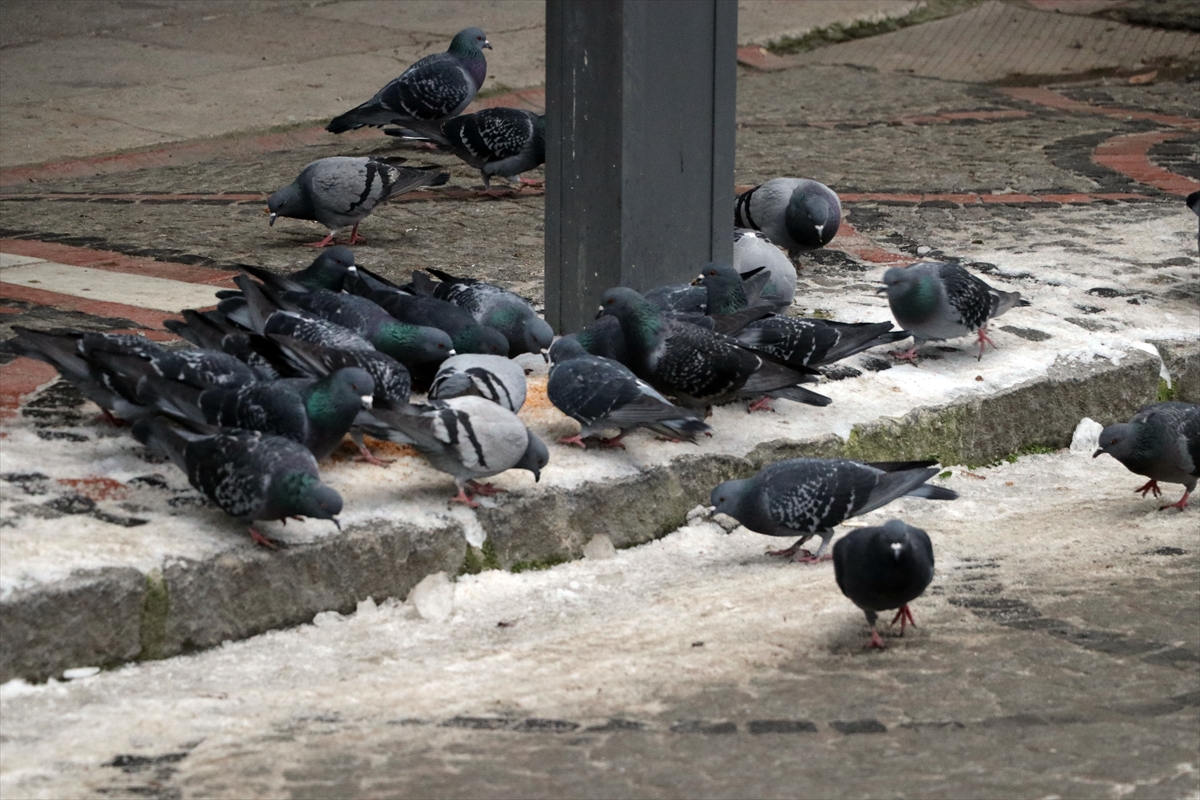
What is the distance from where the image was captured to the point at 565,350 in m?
4.64

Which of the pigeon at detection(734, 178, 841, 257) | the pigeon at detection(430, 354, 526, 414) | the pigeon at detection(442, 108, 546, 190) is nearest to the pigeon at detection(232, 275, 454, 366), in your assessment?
the pigeon at detection(430, 354, 526, 414)

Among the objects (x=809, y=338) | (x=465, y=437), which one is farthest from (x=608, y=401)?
(x=809, y=338)

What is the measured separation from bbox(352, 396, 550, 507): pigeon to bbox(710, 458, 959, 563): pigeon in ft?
1.83

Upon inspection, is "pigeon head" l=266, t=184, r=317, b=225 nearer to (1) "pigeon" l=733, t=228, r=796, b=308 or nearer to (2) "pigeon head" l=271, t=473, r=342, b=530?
(1) "pigeon" l=733, t=228, r=796, b=308

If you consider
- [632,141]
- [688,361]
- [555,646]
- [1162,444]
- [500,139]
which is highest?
Result: [632,141]

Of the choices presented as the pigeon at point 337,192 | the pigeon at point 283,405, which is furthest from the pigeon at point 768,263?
the pigeon at point 283,405

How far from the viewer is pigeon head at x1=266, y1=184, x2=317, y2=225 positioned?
6.45 meters

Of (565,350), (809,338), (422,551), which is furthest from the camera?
(809,338)

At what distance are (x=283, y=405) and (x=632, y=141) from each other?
5.59 ft

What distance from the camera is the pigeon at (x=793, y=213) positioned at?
6035 millimetres

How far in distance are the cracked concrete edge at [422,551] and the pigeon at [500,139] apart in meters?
3.05

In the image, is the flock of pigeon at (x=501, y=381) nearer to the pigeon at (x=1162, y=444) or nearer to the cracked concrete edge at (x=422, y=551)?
the pigeon at (x=1162, y=444)

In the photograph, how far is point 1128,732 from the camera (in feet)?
9.66

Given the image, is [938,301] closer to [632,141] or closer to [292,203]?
[632,141]
